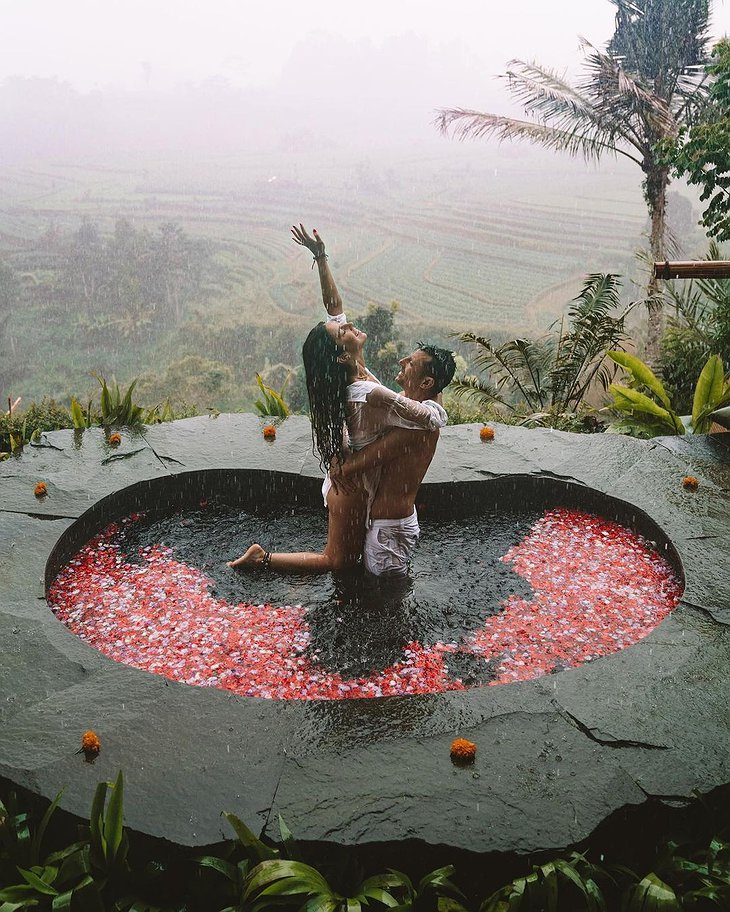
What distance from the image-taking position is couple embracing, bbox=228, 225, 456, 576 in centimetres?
323

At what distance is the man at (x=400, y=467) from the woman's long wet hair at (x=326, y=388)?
13 centimetres

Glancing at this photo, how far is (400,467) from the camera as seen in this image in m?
3.46

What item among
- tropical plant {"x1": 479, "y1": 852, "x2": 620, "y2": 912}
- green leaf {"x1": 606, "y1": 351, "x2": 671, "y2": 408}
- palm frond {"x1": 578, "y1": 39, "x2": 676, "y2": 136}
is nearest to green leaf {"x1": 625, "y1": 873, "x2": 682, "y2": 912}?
tropical plant {"x1": 479, "y1": 852, "x2": 620, "y2": 912}

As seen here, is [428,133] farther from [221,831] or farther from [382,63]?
[221,831]

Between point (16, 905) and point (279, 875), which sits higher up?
point (279, 875)

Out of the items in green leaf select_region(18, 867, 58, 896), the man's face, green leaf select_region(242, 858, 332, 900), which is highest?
the man's face

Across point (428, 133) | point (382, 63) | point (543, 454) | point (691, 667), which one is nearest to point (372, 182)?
point (428, 133)

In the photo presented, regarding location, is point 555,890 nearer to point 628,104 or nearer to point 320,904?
point 320,904

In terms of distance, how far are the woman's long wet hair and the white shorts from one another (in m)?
0.43

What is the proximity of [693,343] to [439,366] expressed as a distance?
224 inches

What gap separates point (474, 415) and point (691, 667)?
13.9 ft

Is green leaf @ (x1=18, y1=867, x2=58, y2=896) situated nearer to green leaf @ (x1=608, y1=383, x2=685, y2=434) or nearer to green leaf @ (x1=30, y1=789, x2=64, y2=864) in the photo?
green leaf @ (x1=30, y1=789, x2=64, y2=864)

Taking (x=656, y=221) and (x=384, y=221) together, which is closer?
(x=656, y=221)

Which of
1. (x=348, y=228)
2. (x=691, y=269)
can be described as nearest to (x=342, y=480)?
(x=691, y=269)
